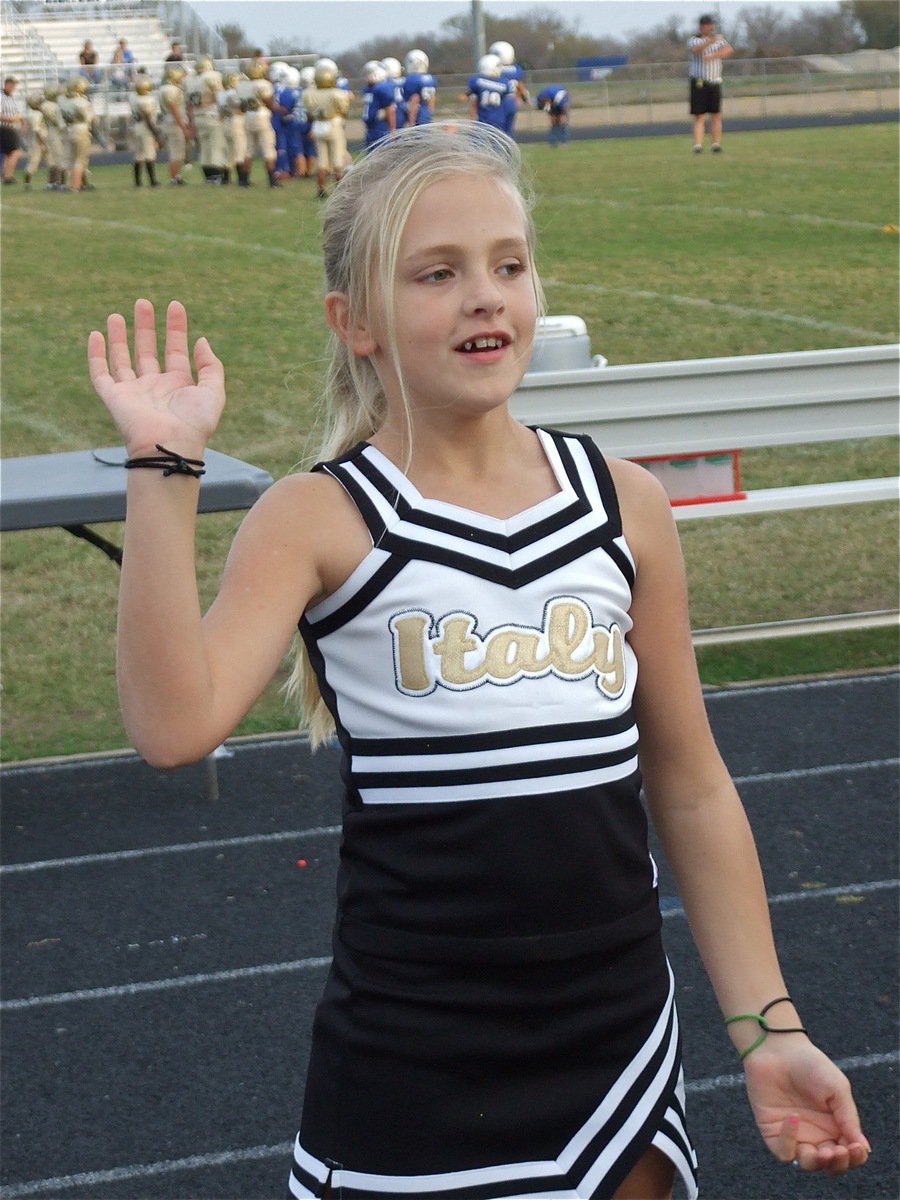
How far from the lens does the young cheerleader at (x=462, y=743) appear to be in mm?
1577

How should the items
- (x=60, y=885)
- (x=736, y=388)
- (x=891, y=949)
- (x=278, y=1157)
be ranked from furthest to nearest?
(x=736, y=388), (x=60, y=885), (x=891, y=949), (x=278, y=1157)

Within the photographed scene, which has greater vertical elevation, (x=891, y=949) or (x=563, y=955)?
(x=563, y=955)

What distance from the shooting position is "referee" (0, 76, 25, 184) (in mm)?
28047

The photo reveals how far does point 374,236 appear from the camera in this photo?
171cm

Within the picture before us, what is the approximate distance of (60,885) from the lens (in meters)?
4.68

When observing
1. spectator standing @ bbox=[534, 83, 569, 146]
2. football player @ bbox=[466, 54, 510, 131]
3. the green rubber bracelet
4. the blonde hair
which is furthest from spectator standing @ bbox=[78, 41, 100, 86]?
the green rubber bracelet

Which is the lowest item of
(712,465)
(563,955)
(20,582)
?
(20,582)

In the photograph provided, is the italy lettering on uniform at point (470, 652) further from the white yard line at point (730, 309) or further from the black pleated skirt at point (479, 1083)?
the white yard line at point (730, 309)

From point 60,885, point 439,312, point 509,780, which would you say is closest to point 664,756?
point 509,780

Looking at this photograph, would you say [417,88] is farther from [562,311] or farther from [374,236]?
[374,236]

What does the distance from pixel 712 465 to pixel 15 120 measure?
25.7 metres

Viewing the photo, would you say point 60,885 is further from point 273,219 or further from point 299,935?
point 273,219

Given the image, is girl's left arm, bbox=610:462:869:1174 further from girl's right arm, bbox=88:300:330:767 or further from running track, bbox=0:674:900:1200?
running track, bbox=0:674:900:1200

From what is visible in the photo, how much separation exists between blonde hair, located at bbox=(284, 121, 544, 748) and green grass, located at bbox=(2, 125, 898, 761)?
273mm
